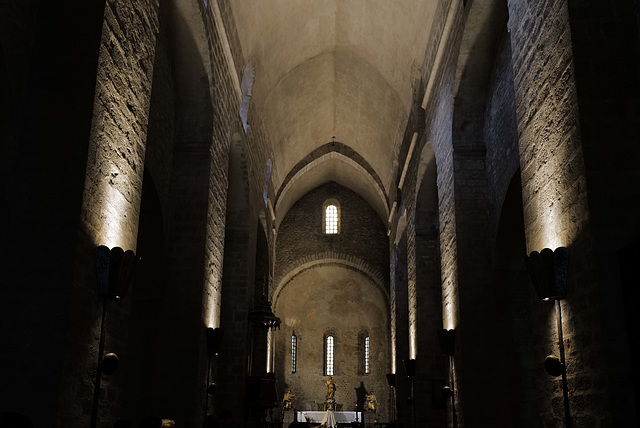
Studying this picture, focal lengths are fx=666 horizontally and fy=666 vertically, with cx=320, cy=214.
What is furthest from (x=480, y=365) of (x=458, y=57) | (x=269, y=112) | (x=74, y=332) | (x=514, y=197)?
(x=269, y=112)

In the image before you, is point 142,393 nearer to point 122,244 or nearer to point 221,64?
point 122,244

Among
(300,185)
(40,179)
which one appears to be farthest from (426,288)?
(40,179)

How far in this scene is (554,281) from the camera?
6.03m

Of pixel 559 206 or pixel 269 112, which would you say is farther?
pixel 269 112

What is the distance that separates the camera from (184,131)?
11648mm

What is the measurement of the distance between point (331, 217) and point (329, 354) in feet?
19.4

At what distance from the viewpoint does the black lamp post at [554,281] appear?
19.6 ft

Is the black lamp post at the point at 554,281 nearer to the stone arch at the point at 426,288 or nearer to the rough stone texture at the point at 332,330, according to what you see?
the stone arch at the point at 426,288

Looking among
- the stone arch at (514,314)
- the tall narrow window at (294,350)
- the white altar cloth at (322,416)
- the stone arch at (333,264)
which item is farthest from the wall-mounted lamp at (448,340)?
the tall narrow window at (294,350)

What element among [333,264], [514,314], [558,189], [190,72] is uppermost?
[333,264]

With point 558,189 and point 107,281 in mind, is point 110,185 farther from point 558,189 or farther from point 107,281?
point 558,189

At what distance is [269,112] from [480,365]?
9.87 meters

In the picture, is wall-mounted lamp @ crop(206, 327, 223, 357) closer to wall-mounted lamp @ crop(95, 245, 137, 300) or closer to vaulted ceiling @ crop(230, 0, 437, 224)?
wall-mounted lamp @ crop(95, 245, 137, 300)

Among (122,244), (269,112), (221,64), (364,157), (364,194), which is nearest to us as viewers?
(122,244)
